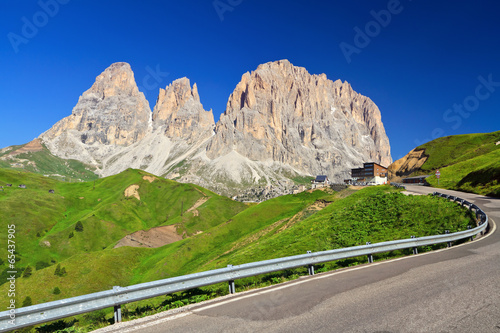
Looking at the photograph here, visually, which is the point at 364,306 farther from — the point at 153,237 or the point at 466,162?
the point at 153,237

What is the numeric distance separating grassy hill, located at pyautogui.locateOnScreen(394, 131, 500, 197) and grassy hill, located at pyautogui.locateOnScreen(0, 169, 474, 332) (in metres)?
17.5

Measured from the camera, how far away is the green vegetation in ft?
166

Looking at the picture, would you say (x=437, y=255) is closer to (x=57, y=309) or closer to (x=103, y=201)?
(x=57, y=309)

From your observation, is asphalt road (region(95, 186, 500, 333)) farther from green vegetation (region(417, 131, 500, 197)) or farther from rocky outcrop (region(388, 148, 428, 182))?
rocky outcrop (region(388, 148, 428, 182))

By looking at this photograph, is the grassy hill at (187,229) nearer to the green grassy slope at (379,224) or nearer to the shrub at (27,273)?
the green grassy slope at (379,224)

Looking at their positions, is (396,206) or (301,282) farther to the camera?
(396,206)

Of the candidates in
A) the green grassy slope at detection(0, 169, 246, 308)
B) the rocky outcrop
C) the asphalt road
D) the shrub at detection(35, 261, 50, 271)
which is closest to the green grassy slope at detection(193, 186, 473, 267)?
the asphalt road

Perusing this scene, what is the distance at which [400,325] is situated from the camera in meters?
7.58

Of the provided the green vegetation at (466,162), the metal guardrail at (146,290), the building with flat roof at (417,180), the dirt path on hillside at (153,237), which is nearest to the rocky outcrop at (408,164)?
the green vegetation at (466,162)

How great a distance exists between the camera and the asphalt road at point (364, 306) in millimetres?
7754

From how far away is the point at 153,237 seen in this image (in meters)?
145

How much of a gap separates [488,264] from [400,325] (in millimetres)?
8978

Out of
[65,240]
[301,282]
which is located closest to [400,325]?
[301,282]

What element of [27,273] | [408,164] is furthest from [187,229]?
[408,164]
